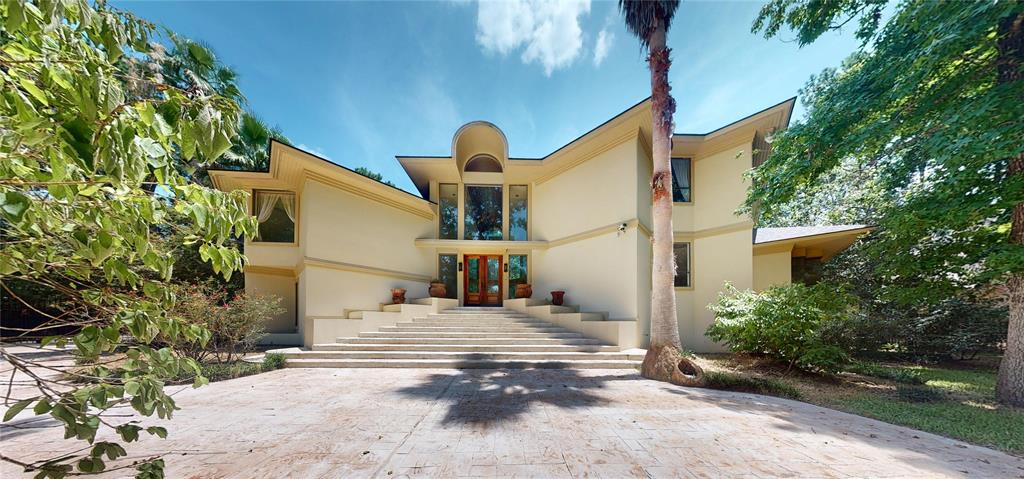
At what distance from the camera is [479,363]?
7.66 meters

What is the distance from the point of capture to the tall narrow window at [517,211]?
512 inches

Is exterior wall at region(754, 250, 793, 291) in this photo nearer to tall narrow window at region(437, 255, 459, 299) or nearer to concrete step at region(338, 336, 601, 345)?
concrete step at region(338, 336, 601, 345)

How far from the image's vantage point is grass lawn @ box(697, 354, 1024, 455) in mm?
4332

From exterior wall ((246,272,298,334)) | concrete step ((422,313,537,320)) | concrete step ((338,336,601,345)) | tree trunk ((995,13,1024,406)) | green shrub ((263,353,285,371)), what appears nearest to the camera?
tree trunk ((995,13,1024,406))

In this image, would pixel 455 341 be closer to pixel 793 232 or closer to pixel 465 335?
pixel 465 335

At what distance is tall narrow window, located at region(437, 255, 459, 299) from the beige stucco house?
0.04 meters

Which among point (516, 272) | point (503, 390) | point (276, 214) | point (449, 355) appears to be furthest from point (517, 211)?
point (276, 214)

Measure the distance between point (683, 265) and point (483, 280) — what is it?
7316 millimetres

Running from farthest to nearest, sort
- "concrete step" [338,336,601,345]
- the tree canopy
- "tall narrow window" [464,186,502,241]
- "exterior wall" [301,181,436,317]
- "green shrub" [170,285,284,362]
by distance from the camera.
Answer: "tall narrow window" [464,186,502,241] → "exterior wall" [301,181,436,317] → "concrete step" [338,336,601,345] → "green shrub" [170,285,284,362] → the tree canopy

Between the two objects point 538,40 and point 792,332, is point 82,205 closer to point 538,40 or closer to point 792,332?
point 792,332

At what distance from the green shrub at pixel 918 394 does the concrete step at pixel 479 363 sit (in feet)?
14.7

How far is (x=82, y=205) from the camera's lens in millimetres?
1437

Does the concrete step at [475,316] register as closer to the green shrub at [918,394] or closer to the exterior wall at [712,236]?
the exterior wall at [712,236]

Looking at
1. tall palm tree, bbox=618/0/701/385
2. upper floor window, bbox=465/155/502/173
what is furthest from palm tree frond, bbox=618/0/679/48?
upper floor window, bbox=465/155/502/173
